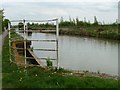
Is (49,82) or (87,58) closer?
(49,82)

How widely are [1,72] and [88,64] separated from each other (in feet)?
34.5

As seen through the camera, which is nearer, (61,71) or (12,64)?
(61,71)

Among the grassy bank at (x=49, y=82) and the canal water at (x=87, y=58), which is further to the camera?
the canal water at (x=87, y=58)

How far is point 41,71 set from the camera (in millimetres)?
9781

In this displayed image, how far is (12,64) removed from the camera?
39.2ft

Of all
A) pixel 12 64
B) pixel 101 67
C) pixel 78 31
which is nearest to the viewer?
pixel 12 64

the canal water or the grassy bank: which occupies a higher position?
the grassy bank

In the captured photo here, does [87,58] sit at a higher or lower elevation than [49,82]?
lower

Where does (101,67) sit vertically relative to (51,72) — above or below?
below

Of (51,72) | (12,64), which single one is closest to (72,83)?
(51,72)

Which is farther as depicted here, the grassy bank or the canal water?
the canal water

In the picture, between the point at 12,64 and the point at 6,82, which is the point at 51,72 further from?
the point at 12,64

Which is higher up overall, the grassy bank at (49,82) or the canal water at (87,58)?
the grassy bank at (49,82)

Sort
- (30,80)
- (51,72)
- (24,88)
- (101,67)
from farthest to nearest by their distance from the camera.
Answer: (101,67)
(51,72)
(30,80)
(24,88)
